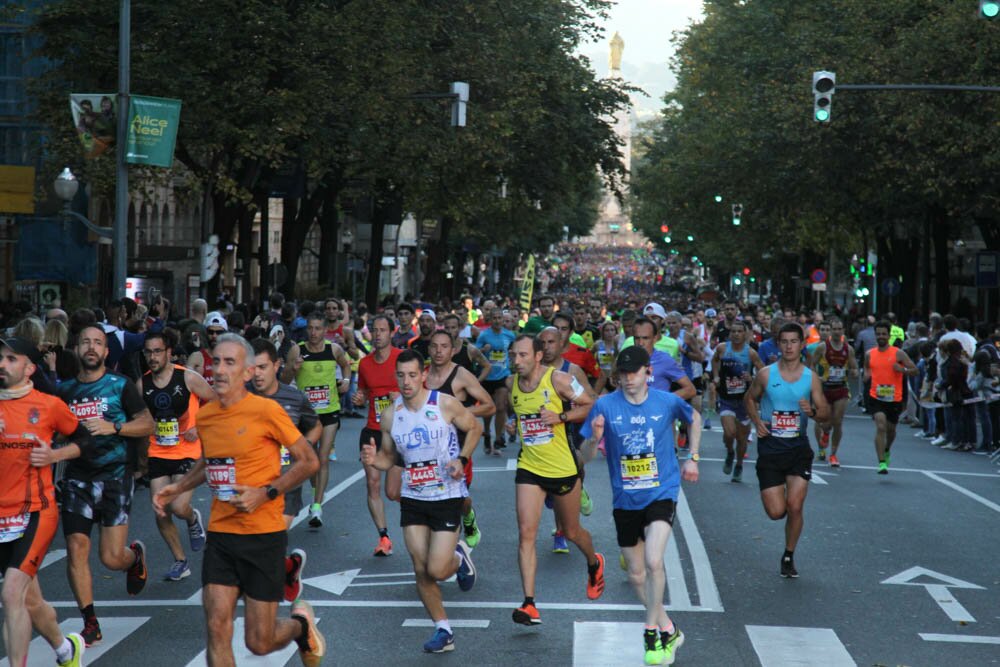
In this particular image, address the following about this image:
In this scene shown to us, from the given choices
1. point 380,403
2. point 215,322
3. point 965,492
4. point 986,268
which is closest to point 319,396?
point 380,403

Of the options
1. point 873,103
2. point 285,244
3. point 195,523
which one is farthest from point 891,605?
point 285,244

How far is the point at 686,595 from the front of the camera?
11.2 metres

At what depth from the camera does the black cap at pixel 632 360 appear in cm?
957

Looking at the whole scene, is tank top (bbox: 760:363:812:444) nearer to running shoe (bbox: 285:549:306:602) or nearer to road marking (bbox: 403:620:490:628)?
road marking (bbox: 403:620:490:628)

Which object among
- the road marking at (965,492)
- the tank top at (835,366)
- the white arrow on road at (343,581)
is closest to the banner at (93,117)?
the tank top at (835,366)

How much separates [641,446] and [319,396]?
5.66 m

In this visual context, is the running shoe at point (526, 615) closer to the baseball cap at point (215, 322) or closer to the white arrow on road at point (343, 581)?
the white arrow on road at point (343, 581)

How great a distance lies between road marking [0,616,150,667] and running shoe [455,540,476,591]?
1997 millimetres

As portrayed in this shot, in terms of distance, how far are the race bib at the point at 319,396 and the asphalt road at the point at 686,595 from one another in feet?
3.42

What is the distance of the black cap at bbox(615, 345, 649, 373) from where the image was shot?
957 centimetres

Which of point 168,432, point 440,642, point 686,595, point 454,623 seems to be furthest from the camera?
point 168,432

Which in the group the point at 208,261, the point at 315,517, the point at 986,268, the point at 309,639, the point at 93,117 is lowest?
the point at 315,517

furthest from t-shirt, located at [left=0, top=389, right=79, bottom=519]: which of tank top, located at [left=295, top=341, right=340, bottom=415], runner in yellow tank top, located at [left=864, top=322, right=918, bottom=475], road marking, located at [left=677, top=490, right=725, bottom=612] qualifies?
runner in yellow tank top, located at [left=864, top=322, right=918, bottom=475]

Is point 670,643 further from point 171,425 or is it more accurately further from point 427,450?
point 171,425
